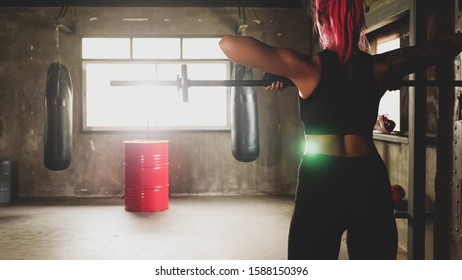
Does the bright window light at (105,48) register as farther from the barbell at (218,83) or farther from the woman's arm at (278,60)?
the woman's arm at (278,60)

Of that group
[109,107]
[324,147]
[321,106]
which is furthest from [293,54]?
[109,107]

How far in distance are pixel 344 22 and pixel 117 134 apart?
5504mm

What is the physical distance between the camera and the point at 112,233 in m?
4.52

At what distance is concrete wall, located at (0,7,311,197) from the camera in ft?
21.4

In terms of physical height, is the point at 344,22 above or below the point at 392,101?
above

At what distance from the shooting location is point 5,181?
6230 mm

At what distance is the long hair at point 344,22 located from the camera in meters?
1.53

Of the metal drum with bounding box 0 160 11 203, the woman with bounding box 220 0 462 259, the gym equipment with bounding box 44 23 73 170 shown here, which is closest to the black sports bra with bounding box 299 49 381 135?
the woman with bounding box 220 0 462 259

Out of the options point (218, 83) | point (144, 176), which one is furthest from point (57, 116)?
point (218, 83)

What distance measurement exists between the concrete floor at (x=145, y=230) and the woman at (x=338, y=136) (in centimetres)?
226

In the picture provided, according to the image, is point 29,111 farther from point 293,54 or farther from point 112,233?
point 293,54

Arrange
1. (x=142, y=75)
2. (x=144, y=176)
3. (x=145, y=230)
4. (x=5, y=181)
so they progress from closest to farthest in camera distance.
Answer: (x=145, y=230) → (x=144, y=176) → (x=5, y=181) → (x=142, y=75)

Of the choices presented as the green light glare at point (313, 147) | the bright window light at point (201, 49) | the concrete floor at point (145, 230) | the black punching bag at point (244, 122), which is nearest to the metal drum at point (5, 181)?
the concrete floor at point (145, 230)

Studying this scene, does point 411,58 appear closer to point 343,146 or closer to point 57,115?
point 343,146
